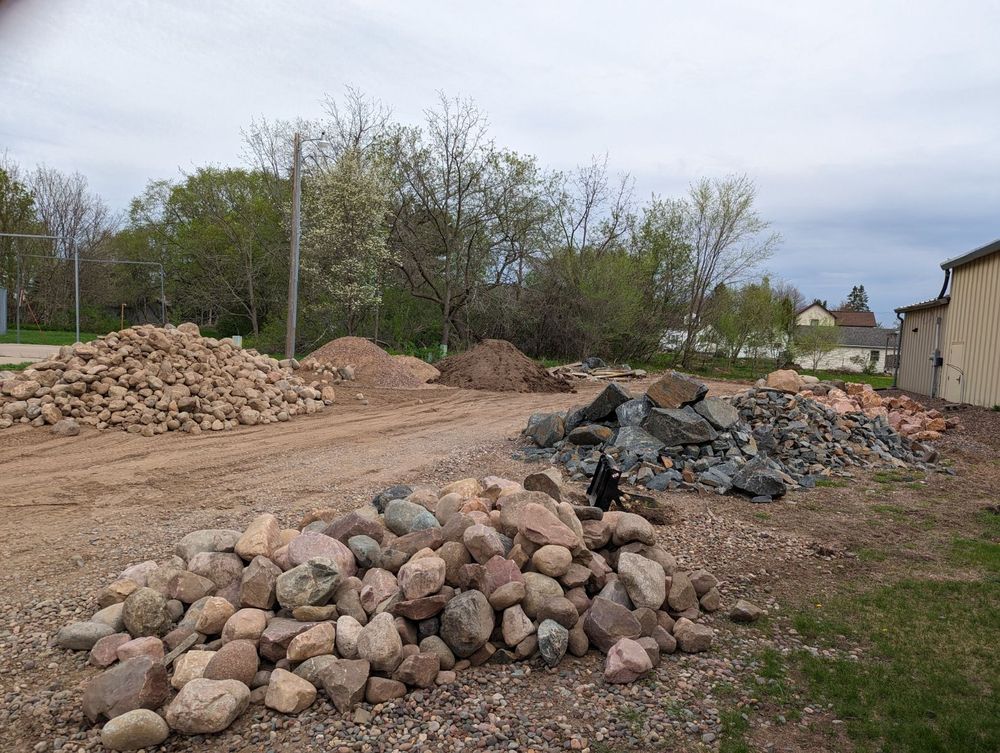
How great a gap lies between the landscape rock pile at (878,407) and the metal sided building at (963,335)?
2568 mm

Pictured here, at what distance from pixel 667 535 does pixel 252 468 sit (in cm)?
509

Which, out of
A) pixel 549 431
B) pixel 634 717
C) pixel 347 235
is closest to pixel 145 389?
pixel 549 431

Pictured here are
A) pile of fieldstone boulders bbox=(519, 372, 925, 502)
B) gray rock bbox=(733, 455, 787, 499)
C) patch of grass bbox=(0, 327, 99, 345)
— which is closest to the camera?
gray rock bbox=(733, 455, 787, 499)

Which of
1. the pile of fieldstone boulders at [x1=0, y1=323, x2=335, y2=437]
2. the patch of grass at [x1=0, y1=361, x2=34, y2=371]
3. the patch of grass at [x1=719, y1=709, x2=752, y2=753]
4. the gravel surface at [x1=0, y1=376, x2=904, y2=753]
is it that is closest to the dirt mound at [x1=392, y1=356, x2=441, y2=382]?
the pile of fieldstone boulders at [x1=0, y1=323, x2=335, y2=437]

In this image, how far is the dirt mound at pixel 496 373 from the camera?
1844cm

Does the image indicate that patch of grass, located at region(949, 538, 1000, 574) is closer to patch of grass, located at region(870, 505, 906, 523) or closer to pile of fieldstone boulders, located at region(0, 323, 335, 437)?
patch of grass, located at region(870, 505, 906, 523)

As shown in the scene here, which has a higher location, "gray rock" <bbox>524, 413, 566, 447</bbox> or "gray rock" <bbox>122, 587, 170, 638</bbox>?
"gray rock" <bbox>524, 413, 566, 447</bbox>

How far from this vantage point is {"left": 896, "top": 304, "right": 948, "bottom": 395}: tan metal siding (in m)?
18.2

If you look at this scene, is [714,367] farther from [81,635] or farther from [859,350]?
[81,635]

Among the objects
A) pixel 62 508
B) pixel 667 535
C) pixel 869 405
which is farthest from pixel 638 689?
pixel 869 405

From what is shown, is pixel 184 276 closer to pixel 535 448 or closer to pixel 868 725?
pixel 535 448

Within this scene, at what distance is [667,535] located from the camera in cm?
580

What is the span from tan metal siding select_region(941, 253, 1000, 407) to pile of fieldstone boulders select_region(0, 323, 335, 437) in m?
15.3

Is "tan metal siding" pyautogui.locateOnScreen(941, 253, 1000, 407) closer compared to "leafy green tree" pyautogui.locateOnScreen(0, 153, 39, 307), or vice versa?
"tan metal siding" pyautogui.locateOnScreen(941, 253, 1000, 407)
